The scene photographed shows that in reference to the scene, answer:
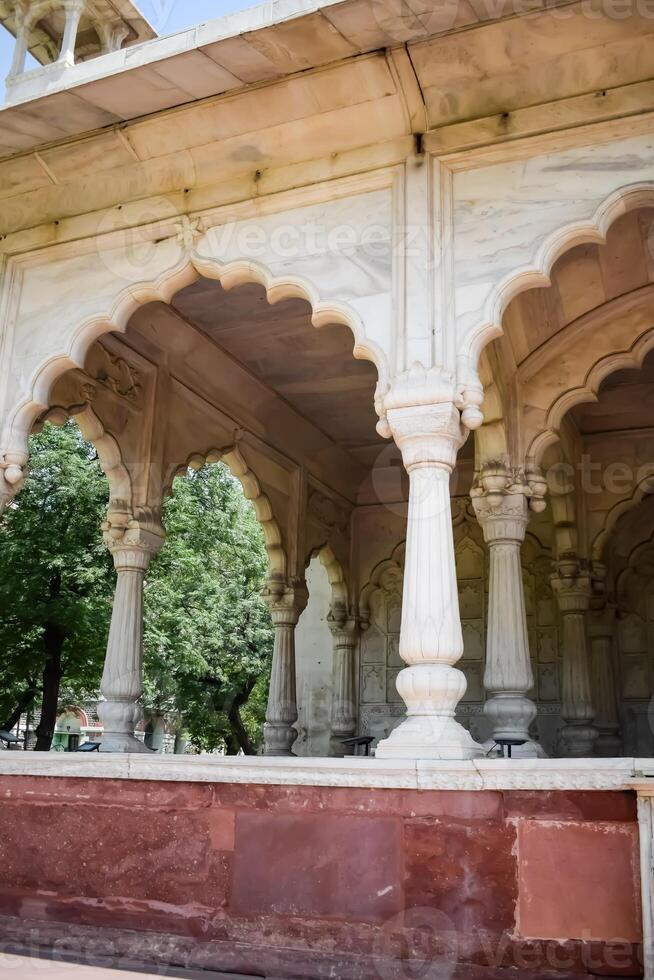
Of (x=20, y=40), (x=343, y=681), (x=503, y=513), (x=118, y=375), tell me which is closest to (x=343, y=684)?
(x=343, y=681)

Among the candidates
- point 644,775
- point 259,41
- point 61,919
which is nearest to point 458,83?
point 259,41

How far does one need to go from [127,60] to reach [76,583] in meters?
9.74

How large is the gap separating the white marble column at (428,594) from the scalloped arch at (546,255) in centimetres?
49

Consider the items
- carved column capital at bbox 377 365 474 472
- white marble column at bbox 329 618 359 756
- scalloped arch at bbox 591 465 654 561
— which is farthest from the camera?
white marble column at bbox 329 618 359 756

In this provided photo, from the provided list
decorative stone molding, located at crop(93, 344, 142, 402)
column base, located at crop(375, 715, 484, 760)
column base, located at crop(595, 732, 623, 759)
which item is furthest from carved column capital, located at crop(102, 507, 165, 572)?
column base, located at crop(595, 732, 623, 759)

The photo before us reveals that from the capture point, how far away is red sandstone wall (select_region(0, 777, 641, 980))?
4207 millimetres

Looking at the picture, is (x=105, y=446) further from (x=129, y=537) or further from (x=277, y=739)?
(x=277, y=739)

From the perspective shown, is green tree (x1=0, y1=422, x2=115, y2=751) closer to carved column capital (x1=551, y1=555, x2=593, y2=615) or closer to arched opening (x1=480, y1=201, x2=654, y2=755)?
arched opening (x1=480, y1=201, x2=654, y2=755)

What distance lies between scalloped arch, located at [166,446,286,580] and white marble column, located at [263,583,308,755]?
0.26 meters

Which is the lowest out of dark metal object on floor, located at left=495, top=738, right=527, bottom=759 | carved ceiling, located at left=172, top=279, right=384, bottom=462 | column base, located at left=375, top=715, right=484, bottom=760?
column base, located at left=375, top=715, right=484, bottom=760

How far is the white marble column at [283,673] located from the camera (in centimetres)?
1069

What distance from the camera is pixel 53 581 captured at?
47.8ft

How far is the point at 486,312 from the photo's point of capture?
559 cm

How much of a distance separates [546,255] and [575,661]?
5.08 m
